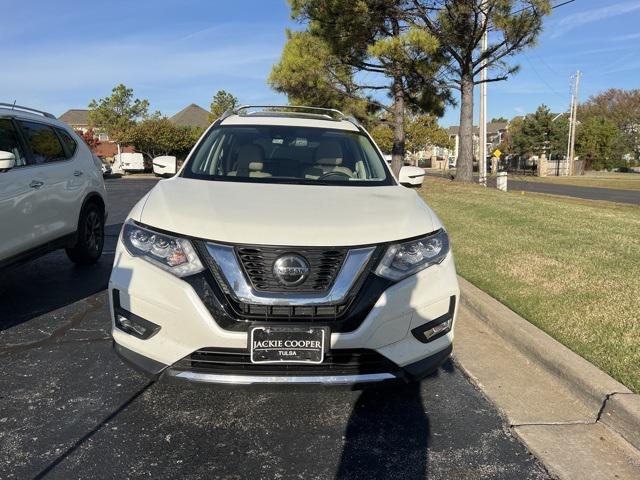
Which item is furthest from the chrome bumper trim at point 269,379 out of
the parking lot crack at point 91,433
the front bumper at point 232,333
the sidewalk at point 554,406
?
the sidewalk at point 554,406

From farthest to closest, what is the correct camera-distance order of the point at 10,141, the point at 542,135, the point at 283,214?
1. the point at 542,135
2. the point at 10,141
3. the point at 283,214

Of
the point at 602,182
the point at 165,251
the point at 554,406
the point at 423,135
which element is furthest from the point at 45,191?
the point at 423,135

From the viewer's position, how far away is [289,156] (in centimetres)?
449

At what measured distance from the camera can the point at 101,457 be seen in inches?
108

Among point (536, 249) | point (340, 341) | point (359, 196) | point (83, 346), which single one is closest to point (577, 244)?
point (536, 249)

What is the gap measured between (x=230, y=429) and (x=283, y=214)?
1.23 metres

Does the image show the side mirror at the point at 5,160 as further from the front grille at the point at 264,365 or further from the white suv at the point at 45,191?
the front grille at the point at 264,365

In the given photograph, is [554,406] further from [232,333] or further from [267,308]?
[232,333]

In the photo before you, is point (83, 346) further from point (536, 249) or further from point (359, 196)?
point (536, 249)

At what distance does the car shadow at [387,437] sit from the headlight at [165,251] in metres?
1.19

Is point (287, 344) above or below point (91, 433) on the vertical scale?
above

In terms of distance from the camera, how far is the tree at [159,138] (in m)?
47.4

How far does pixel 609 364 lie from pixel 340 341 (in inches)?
77.3

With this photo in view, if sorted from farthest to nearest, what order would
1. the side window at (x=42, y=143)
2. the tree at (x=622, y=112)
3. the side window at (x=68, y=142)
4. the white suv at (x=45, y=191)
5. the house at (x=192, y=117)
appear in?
1. the tree at (x=622, y=112)
2. the house at (x=192, y=117)
3. the side window at (x=68, y=142)
4. the side window at (x=42, y=143)
5. the white suv at (x=45, y=191)
